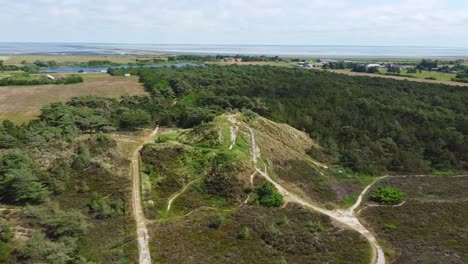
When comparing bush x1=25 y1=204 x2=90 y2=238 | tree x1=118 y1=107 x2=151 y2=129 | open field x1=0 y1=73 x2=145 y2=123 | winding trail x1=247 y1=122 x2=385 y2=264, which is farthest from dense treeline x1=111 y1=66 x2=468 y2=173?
bush x1=25 y1=204 x2=90 y2=238

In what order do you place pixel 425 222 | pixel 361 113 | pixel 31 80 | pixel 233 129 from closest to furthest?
pixel 425 222 → pixel 233 129 → pixel 361 113 → pixel 31 80

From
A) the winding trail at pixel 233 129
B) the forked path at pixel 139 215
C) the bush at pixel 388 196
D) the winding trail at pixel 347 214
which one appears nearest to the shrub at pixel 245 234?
the winding trail at pixel 347 214

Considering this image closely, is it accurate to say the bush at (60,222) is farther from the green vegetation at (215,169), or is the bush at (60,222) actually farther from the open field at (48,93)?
the open field at (48,93)

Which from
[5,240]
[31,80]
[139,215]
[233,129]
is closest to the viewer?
[5,240]

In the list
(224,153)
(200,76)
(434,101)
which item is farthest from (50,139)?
(434,101)

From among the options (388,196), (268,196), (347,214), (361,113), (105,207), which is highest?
(361,113)

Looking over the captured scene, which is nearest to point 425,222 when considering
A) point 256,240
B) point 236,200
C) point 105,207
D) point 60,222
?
point 256,240

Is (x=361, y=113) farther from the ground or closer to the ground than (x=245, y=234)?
farther from the ground

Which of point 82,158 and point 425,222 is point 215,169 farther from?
point 425,222
